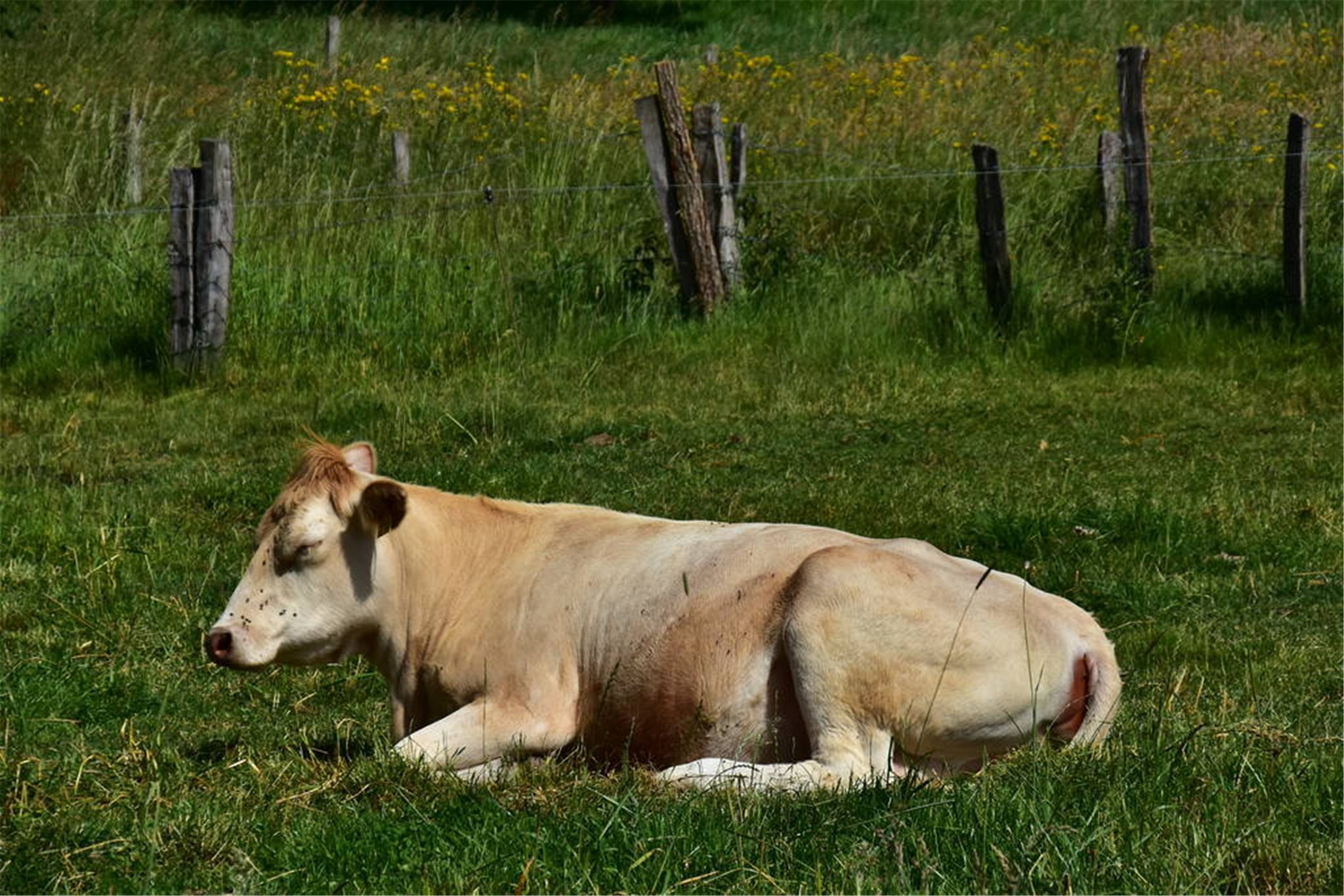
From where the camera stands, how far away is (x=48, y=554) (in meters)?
→ 7.29

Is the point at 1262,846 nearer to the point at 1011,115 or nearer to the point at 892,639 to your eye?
the point at 892,639

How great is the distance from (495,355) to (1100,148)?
460 centimetres

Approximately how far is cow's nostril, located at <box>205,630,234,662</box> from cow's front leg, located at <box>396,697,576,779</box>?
54 centimetres

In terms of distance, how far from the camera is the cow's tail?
4598 mm

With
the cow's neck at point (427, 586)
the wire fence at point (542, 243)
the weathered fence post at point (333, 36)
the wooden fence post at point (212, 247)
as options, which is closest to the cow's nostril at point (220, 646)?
the cow's neck at point (427, 586)

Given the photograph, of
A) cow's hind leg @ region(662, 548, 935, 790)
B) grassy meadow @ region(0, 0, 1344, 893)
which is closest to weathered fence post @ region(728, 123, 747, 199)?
grassy meadow @ region(0, 0, 1344, 893)

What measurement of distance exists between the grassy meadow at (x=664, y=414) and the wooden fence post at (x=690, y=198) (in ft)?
0.82

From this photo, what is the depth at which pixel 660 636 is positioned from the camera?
492cm

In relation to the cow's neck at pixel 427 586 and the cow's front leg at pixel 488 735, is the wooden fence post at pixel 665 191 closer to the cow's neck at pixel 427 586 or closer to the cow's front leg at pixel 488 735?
the cow's neck at pixel 427 586

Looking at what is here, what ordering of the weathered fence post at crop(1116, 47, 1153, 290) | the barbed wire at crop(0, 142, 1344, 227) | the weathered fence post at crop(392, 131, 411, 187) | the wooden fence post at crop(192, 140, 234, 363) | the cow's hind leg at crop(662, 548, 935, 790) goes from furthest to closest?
1. the weathered fence post at crop(392, 131, 411, 187)
2. the barbed wire at crop(0, 142, 1344, 227)
3. the weathered fence post at crop(1116, 47, 1153, 290)
4. the wooden fence post at crop(192, 140, 234, 363)
5. the cow's hind leg at crop(662, 548, 935, 790)

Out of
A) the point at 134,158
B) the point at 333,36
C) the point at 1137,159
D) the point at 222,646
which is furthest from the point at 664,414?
the point at 333,36

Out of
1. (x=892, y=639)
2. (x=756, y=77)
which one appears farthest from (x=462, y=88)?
(x=892, y=639)

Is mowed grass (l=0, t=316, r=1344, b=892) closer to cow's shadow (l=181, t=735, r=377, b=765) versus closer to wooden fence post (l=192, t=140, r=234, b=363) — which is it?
cow's shadow (l=181, t=735, r=377, b=765)

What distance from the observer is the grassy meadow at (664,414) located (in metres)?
3.72
